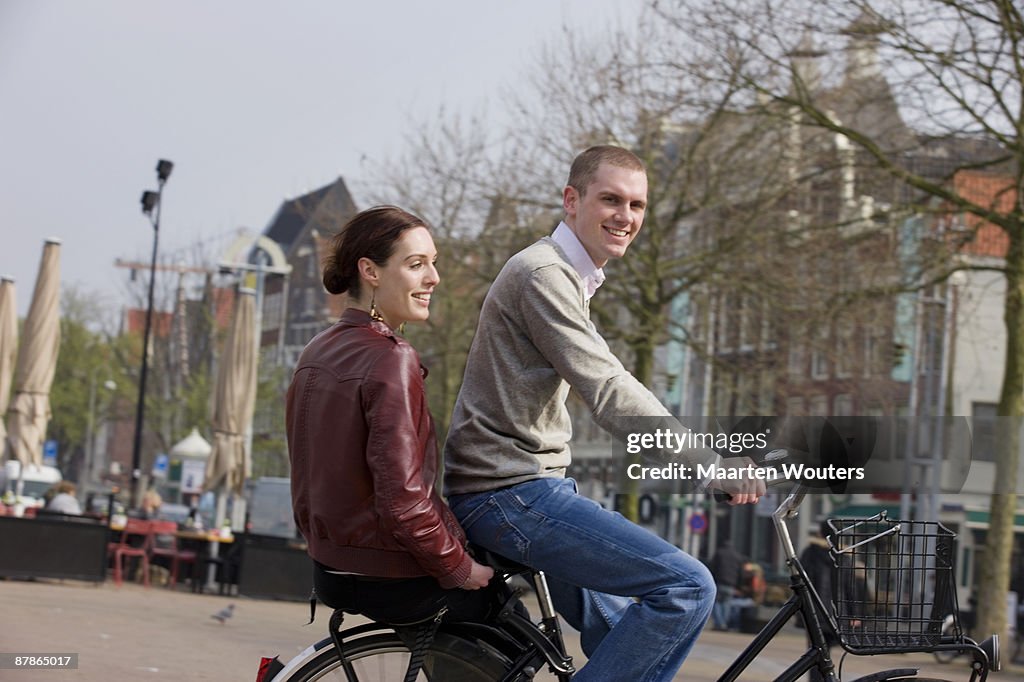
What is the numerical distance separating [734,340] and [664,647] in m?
19.9

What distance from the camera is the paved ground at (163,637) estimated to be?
7.88m

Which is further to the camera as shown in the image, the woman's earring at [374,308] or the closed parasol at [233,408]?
the closed parasol at [233,408]

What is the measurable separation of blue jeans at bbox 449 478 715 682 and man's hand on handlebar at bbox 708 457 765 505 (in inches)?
7.6

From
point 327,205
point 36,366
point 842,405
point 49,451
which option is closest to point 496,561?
point 36,366

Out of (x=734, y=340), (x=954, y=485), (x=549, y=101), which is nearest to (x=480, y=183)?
(x=549, y=101)

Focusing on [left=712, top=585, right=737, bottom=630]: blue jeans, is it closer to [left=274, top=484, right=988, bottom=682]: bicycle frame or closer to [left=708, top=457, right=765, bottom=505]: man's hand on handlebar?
[left=274, top=484, right=988, bottom=682]: bicycle frame

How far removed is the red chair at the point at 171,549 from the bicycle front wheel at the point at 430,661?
16604 millimetres

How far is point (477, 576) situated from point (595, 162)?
1134 mm

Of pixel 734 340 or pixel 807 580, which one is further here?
pixel 734 340

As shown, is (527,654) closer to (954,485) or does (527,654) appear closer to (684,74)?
(954,485)

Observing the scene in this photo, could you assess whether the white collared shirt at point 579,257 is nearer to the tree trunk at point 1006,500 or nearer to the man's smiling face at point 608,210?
the man's smiling face at point 608,210

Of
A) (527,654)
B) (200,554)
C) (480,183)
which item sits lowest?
(200,554)

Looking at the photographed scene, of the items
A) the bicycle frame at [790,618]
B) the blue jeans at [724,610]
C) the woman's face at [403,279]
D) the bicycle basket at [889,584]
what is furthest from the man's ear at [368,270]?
the blue jeans at [724,610]

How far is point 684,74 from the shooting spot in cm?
1956
